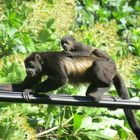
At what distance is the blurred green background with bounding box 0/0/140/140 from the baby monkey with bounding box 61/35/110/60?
48cm

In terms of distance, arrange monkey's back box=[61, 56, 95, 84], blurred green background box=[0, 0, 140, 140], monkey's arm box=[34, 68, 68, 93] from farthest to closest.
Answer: blurred green background box=[0, 0, 140, 140] → monkey's back box=[61, 56, 95, 84] → monkey's arm box=[34, 68, 68, 93]

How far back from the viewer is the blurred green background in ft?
18.7

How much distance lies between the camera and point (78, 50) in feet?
17.9

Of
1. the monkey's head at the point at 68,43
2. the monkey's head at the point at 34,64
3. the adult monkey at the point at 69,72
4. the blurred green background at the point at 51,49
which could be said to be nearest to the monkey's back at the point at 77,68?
the adult monkey at the point at 69,72

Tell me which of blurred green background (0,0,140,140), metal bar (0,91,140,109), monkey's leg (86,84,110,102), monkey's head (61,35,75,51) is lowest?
blurred green background (0,0,140,140)

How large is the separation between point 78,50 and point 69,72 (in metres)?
0.48

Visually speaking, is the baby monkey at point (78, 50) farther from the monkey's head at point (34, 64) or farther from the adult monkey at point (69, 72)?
the monkey's head at point (34, 64)

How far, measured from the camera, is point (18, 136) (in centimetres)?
543

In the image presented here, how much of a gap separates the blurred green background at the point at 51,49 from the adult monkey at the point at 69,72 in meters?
0.70

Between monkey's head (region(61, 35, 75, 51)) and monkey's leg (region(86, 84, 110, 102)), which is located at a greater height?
monkey's head (region(61, 35, 75, 51))

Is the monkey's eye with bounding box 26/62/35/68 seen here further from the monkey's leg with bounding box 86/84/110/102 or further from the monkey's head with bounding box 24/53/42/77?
the monkey's leg with bounding box 86/84/110/102

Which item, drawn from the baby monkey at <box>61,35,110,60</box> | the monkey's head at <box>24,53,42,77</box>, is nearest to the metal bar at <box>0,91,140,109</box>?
the monkey's head at <box>24,53,42,77</box>

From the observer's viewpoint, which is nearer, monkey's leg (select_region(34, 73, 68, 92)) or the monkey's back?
monkey's leg (select_region(34, 73, 68, 92))

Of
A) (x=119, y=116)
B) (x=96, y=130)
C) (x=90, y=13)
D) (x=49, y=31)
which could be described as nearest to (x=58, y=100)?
(x=96, y=130)
